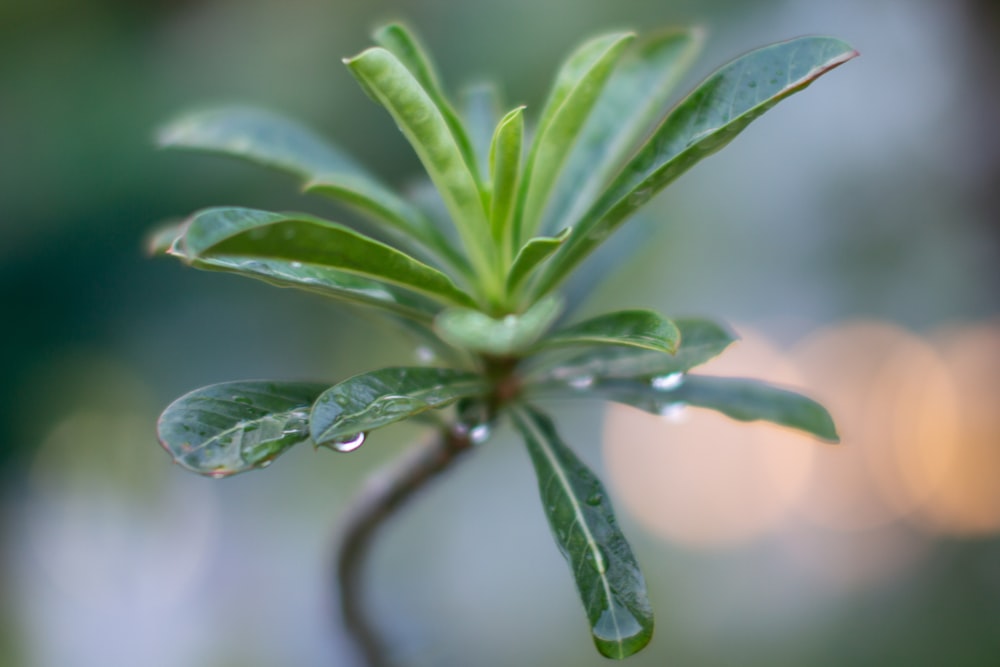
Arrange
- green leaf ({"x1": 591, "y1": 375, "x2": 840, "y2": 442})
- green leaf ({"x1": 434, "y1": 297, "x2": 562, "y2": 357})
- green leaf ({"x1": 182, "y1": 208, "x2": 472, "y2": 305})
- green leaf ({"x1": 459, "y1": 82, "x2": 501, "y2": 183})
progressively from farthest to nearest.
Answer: green leaf ({"x1": 459, "y1": 82, "x2": 501, "y2": 183}) < green leaf ({"x1": 591, "y1": 375, "x2": 840, "y2": 442}) < green leaf ({"x1": 434, "y1": 297, "x2": 562, "y2": 357}) < green leaf ({"x1": 182, "y1": 208, "x2": 472, "y2": 305})

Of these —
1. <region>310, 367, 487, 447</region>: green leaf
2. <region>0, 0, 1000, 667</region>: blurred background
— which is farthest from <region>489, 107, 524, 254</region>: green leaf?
<region>0, 0, 1000, 667</region>: blurred background

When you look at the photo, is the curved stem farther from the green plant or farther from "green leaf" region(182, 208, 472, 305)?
"green leaf" region(182, 208, 472, 305)

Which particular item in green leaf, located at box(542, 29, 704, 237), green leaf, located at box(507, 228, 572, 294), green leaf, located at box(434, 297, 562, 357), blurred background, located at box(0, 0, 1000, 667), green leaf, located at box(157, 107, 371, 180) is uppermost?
green leaf, located at box(157, 107, 371, 180)

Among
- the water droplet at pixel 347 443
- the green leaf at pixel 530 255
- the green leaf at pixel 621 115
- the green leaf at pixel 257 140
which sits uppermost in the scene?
the green leaf at pixel 257 140

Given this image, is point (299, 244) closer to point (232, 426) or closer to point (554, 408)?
point (232, 426)

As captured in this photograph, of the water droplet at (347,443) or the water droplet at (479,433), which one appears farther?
the water droplet at (479,433)

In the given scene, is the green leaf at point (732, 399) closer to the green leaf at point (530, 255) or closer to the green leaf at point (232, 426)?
the green leaf at point (530, 255)

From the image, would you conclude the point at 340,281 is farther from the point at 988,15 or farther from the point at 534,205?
the point at 988,15

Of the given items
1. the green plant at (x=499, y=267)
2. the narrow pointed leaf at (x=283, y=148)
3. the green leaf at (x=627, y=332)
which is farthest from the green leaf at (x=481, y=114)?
the green leaf at (x=627, y=332)

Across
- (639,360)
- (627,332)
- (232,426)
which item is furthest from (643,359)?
(232,426)
